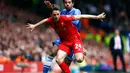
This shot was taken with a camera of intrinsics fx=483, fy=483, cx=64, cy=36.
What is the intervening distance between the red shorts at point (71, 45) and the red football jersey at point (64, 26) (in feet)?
0.37

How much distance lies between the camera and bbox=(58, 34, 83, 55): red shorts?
12.9 metres

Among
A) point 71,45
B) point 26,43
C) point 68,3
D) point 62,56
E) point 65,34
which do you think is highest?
point 26,43

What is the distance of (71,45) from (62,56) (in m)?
0.52

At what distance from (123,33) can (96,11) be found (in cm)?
254

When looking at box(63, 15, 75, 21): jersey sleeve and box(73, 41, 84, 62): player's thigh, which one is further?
box(73, 41, 84, 62): player's thigh

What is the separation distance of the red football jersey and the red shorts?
0.11 metres

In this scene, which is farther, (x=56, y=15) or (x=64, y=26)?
(x=64, y=26)

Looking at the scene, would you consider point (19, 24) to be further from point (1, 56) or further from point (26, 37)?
point (1, 56)

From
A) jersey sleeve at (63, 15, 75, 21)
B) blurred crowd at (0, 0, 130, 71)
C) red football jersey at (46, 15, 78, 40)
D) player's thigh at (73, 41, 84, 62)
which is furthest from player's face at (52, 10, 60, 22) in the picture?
blurred crowd at (0, 0, 130, 71)

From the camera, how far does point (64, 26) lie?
1277cm

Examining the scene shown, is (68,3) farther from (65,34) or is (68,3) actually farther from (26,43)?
(26,43)

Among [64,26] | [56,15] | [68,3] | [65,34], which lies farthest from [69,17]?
[68,3]

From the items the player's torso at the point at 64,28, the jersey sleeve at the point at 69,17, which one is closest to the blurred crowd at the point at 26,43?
the player's torso at the point at 64,28

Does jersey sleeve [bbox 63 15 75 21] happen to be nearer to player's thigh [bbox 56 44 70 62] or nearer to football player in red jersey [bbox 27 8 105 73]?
football player in red jersey [bbox 27 8 105 73]
